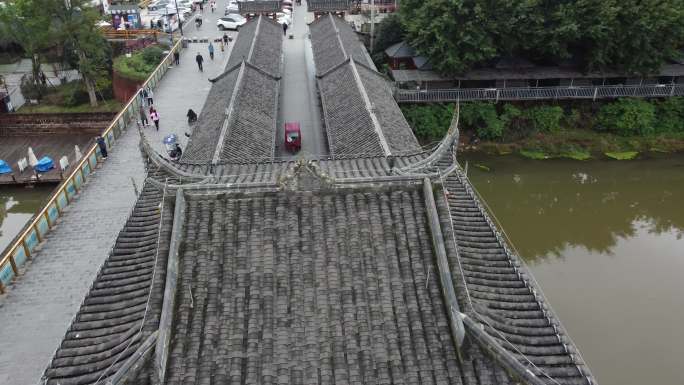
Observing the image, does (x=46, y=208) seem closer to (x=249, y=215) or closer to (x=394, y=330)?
(x=249, y=215)

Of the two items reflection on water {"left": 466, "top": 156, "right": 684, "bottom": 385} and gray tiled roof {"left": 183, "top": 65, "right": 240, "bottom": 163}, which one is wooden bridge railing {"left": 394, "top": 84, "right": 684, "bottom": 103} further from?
gray tiled roof {"left": 183, "top": 65, "right": 240, "bottom": 163}

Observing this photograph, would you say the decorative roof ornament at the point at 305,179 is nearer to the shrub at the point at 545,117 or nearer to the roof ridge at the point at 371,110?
the roof ridge at the point at 371,110

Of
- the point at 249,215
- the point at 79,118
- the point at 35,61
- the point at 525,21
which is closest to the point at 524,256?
the point at 525,21

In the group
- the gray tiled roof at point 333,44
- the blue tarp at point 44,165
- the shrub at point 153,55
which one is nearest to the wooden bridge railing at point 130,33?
the shrub at point 153,55

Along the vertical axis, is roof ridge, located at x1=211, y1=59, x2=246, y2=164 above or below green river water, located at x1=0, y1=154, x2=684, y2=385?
above

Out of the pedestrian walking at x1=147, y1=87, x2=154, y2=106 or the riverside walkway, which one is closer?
the riverside walkway

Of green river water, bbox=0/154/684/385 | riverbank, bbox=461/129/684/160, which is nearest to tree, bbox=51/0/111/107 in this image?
green river water, bbox=0/154/684/385
